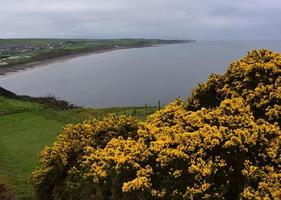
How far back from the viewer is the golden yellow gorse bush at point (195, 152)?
10.9 m

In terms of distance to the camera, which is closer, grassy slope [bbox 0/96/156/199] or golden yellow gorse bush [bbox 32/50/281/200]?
golden yellow gorse bush [bbox 32/50/281/200]

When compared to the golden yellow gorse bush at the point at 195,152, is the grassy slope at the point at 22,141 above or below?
below

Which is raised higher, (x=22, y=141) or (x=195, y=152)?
(x=195, y=152)

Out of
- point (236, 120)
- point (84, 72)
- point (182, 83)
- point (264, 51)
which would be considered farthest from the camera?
point (84, 72)

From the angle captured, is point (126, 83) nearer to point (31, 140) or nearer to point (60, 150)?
point (31, 140)

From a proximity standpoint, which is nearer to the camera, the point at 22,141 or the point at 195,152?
the point at 195,152

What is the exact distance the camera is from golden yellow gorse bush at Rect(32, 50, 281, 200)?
35.8 ft

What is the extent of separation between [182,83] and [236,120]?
101 m

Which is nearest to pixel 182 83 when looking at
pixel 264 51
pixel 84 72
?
pixel 84 72

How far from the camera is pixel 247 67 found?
584 inches

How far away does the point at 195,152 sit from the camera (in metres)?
11.7

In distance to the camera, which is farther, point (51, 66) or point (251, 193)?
point (51, 66)

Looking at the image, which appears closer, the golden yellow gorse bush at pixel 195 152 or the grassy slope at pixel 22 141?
the golden yellow gorse bush at pixel 195 152

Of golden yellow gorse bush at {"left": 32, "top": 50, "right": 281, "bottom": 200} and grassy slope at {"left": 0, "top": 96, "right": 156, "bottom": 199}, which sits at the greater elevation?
golden yellow gorse bush at {"left": 32, "top": 50, "right": 281, "bottom": 200}
